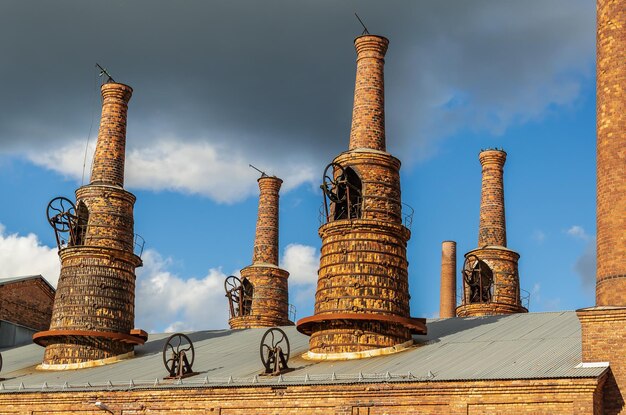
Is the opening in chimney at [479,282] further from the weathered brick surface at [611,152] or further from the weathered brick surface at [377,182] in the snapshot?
the weathered brick surface at [611,152]

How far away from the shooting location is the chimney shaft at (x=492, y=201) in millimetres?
36750

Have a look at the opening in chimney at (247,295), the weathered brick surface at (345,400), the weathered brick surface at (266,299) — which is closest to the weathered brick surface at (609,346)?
the weathered brick surface at (345,400)

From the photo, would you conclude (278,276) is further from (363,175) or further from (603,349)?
(603,349)

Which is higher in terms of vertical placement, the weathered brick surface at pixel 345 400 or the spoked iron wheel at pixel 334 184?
the spoked iron wheel at pixel 334 184

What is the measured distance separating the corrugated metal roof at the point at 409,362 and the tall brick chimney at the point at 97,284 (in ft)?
2.34

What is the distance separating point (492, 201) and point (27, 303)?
19.3 metres

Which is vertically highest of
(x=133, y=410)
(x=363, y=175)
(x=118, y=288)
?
(x=363, y=175)

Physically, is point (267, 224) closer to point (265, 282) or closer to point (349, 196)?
point (265, 282)

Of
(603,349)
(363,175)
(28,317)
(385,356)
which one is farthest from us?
(28,317)

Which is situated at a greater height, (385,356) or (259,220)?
(259,220)

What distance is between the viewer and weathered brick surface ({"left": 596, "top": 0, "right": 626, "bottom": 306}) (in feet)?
70.3

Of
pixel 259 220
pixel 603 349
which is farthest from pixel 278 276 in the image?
pixel 603 349

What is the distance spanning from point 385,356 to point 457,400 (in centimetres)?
425

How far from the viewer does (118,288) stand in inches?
1238
